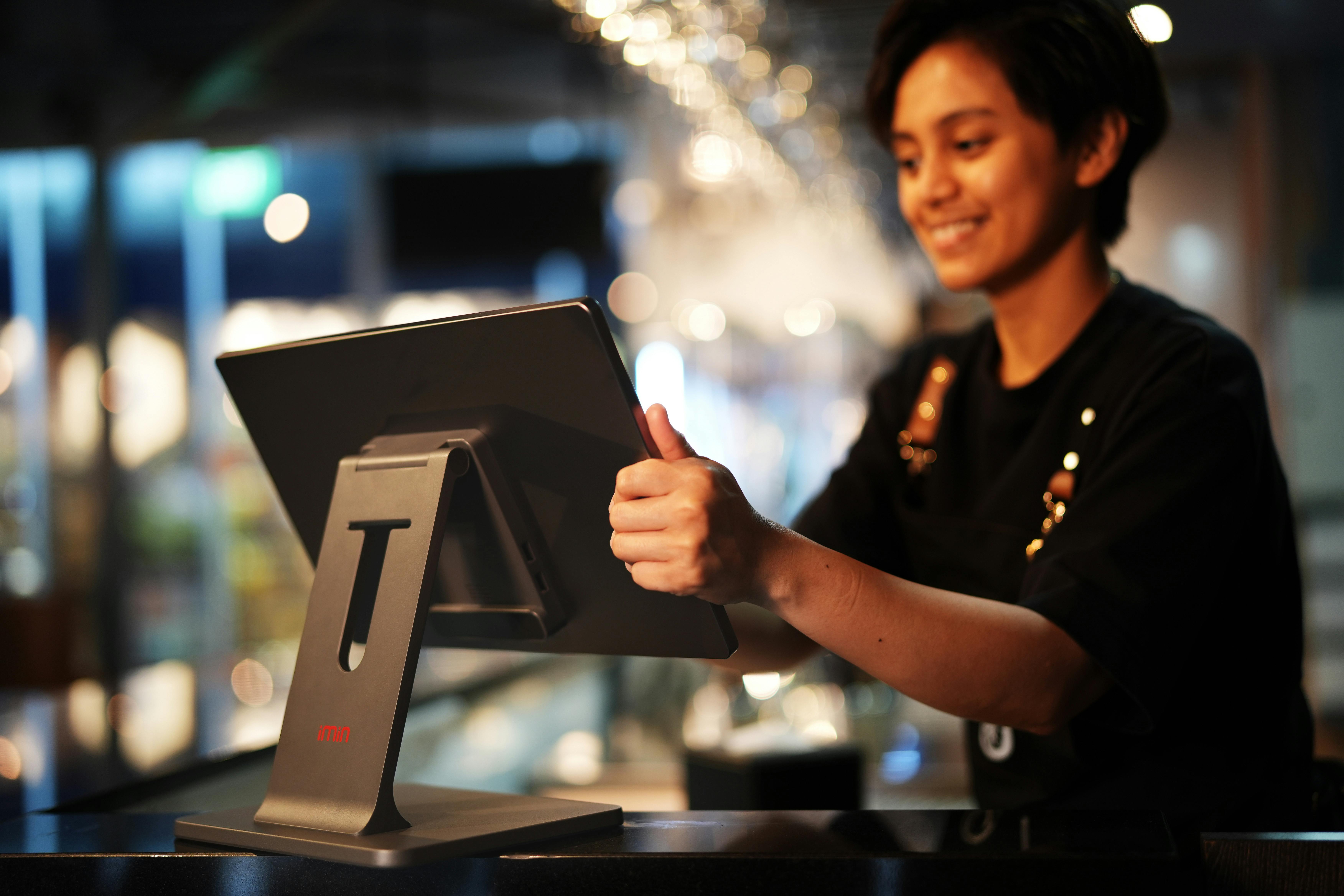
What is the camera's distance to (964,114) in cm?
128

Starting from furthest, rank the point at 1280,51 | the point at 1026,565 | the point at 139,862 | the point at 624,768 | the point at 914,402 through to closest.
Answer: the point at 1280,51
the point at 624,768
the point at 914,402
the point at 1026,565
the point at 139,862

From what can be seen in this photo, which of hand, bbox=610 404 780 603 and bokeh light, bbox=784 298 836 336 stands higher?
bokeh light, bbox=784 298 836 336

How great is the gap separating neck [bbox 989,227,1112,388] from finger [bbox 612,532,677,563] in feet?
2.12

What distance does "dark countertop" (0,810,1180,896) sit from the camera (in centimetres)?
85

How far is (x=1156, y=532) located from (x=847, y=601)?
0.29 metres

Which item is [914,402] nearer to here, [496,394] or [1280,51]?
[496,394]

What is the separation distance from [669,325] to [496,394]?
4983 millimetres

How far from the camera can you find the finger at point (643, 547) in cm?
86

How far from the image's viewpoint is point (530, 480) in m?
0.96

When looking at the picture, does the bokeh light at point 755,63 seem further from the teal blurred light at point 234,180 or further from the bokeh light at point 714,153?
the teal blurred light at point 234,180

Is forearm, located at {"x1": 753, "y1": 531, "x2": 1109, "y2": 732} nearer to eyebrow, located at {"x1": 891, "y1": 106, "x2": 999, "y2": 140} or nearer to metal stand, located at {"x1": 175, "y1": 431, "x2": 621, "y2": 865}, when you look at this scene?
metal stand, located at {"x1": 175, "y1": 431, "x2": 621, "y2": 865}

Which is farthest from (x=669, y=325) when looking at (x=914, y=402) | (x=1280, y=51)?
(x=914, y=402)

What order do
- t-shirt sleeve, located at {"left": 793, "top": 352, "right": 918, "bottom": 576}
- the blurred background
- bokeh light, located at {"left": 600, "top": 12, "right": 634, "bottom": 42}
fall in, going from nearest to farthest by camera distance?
t-shirt sleeve, located at {"left": 793, "top": 352, "right": 918, "bottom": 576} < bokeh light, located at {"left": 600, "top": 12, "right": 634, "bottom": 42} < the blurred background

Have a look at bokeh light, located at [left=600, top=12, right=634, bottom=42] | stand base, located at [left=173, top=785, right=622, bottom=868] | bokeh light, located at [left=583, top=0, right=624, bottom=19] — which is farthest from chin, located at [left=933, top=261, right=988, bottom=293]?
bokeh light, located at [left=600, top=12, right=634, bottom=42]
